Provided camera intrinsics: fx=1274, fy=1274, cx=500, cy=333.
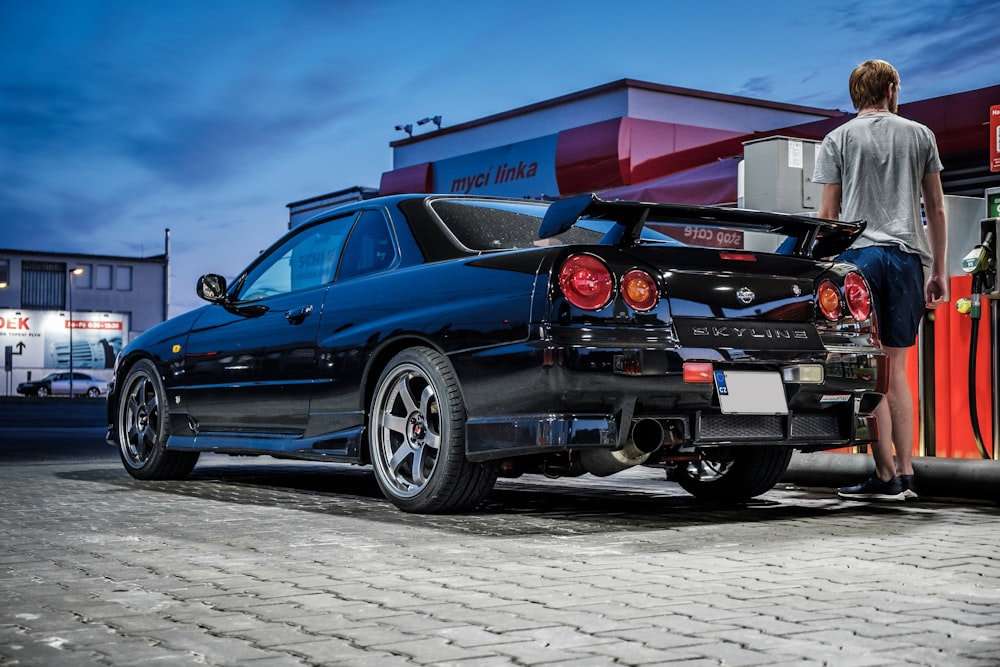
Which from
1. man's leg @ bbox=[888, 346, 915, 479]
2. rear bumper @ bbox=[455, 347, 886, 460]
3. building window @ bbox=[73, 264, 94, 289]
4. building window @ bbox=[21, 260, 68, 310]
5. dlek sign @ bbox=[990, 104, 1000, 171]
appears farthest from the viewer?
building window @ bbox=[73, 264, 94, 289]

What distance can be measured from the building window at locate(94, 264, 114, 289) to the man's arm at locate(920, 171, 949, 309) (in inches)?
3104

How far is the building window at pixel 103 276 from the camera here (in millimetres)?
80438

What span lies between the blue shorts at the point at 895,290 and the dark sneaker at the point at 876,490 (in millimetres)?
678

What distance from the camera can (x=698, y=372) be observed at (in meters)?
4.87

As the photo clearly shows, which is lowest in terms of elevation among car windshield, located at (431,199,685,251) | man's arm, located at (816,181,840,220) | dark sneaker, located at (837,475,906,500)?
dark sneaker, located at (837,475,906,500)

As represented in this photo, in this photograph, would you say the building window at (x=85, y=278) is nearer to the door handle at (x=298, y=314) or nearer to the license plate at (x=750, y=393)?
the door handle at (x=298, y=314)

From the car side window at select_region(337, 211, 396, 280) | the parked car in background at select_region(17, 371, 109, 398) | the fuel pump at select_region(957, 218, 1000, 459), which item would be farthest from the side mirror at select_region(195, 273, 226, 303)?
the parked car in background at select_region(17, 371, 109, 398)

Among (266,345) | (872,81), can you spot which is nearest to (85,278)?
(266,345)

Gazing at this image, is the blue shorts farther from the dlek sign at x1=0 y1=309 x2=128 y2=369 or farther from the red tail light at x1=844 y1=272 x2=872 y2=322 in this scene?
the dlek sign at x1=0 y1=309 x2=128 y2=369

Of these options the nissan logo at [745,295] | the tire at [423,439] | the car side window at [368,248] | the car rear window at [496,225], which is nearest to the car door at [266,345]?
the car side window at [368,248]

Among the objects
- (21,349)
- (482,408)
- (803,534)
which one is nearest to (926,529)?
(803,534)

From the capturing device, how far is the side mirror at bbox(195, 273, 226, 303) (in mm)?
7047

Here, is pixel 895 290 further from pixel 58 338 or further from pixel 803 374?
pixel 58 338

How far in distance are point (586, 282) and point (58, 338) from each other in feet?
245
